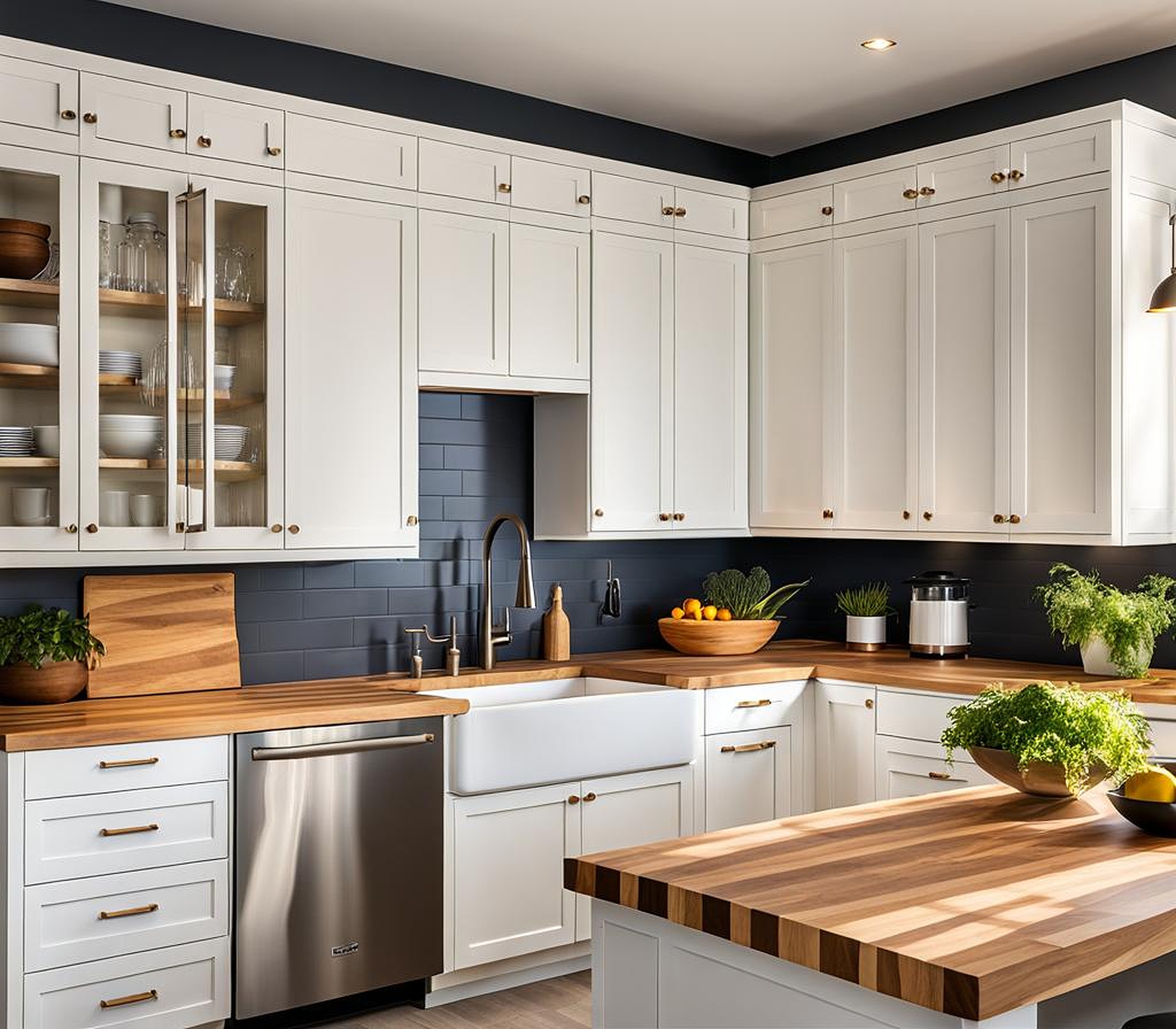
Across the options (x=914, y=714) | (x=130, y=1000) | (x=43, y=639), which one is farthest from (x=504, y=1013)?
(x=43, y=639)

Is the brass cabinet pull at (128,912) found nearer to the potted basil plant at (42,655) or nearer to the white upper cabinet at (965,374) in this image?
the potted basil plant at (42,655)

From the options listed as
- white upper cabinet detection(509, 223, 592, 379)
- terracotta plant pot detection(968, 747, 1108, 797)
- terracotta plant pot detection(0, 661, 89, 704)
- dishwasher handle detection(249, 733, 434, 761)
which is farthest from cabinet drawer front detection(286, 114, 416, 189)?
terracotta plant pot detection(968, 747, 1108, 797)

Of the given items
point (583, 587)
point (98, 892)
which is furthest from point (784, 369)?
point (98, 892)

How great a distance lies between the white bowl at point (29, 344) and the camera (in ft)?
11.5

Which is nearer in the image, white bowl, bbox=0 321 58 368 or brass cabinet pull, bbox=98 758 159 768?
brass cabinet pull, bbox=98 758 159 768

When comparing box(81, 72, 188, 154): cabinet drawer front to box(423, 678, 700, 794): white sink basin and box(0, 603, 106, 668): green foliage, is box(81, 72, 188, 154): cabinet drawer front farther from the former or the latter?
box(423, 678, 700, 794): white sink basin

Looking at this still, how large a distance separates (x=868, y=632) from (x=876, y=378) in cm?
98

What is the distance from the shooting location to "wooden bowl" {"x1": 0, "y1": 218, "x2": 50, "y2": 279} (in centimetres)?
348

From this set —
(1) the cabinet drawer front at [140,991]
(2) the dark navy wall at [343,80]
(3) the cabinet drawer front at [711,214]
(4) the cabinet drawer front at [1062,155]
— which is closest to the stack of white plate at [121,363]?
(2) the dark navy wall at [343,80]

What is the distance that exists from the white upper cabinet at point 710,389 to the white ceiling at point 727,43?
644 millimetres

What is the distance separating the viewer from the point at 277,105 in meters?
3.92

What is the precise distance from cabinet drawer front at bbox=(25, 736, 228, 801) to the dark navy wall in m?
2.07

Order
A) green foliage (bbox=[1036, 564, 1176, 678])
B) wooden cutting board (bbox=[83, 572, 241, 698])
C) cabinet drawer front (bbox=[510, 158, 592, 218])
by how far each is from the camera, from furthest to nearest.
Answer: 1. cabinet drawer front (bbox=[510, 158, 592, 218])
2. green foliage (bbox=[1036, 564, 1176, 678])
3. wooden cutting board (bbox=[83, 572, 241, 698])

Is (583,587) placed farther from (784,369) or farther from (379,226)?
(379,226)
